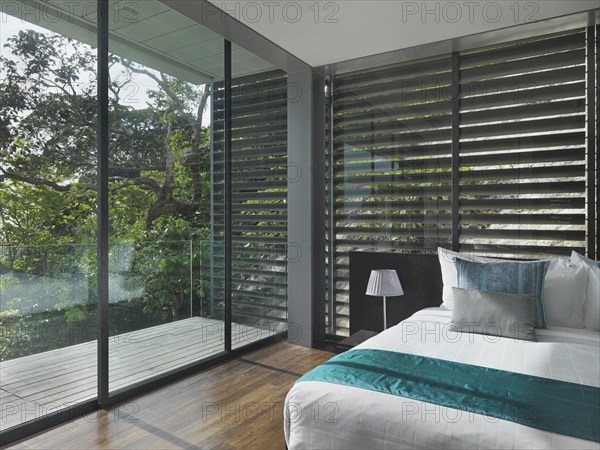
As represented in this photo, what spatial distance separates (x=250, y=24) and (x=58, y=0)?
1.25 meters

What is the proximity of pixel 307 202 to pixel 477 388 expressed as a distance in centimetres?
254

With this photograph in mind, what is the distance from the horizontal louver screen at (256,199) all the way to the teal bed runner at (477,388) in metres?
1.92

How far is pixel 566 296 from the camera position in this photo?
266 centimetres

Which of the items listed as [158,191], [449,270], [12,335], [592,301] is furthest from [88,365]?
[592,301]

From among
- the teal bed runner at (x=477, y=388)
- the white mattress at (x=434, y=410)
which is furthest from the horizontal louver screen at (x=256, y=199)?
the teal bed runner at (x=477, y=388)

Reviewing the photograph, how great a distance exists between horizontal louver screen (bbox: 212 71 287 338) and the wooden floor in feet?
2.21

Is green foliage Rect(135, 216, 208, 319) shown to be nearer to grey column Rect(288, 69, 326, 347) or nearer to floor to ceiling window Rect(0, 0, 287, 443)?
floor to ceiling window Rect(0, 0, 287, 443)

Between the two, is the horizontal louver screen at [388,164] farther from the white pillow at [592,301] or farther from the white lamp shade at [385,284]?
the white pillow at [592,301]

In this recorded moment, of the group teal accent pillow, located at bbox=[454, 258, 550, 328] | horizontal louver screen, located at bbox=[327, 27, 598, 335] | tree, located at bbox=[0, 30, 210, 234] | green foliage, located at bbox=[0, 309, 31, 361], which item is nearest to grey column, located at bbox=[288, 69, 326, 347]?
horizontal louver screen, located at bbox=[327, 27, 598, 335]

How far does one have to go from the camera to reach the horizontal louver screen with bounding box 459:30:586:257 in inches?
120

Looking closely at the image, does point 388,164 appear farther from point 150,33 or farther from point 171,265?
point 150,33

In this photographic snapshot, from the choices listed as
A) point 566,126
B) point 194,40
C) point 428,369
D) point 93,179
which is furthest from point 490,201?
point 93,179

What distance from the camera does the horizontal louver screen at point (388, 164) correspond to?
11.6 ft

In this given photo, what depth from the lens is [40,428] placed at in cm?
238
